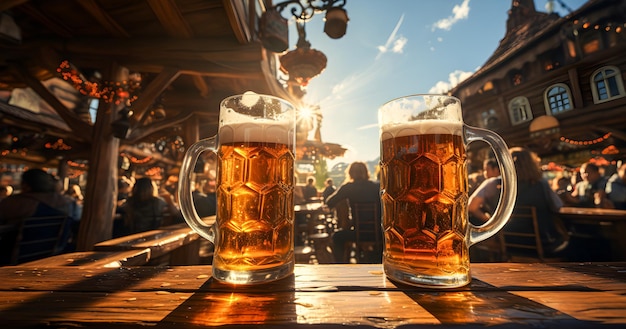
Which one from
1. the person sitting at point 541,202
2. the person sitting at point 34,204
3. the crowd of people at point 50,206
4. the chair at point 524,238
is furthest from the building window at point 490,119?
the person sitting at point 34,204

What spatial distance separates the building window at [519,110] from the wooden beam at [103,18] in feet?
36.6

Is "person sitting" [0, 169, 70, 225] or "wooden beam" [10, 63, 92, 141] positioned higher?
"wooden beam" [10, 63, 92, 141]

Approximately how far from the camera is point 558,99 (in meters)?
7.59

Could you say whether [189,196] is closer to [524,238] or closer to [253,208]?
[253,208]

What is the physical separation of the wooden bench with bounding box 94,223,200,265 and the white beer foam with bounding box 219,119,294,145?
1.03 m

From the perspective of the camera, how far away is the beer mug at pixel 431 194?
59 cm

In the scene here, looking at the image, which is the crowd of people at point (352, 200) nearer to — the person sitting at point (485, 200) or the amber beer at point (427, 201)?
the person sitting at point (485, 200)

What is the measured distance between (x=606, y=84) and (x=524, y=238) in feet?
20.5

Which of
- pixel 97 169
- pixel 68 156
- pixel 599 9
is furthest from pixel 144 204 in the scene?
pixel 599 9

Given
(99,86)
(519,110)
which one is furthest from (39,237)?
(519,110)

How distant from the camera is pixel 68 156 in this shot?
28.5 ft

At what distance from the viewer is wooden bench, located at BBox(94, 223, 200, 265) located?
4.25ft

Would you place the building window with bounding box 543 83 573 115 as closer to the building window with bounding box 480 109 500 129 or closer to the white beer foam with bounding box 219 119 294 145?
the building window with bounding box 480 109 500 129

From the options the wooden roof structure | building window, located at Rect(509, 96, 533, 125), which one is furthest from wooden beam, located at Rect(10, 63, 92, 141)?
building window, located at Rect(509, 96, 533, 125)
